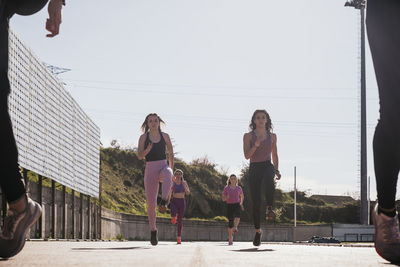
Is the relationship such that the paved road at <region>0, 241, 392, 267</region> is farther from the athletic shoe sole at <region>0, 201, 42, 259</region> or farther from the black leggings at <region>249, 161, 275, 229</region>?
the black leggings at <region>249, 161, 275, 229</region>

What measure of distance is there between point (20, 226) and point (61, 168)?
1006 inches

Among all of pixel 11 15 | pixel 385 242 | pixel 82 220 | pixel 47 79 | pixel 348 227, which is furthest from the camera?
pixel 348 227

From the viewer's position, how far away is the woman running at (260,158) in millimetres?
9805

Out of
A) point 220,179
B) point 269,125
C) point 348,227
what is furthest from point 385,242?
point 220,179

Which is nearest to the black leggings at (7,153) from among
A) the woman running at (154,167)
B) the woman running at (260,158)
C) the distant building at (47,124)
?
the woman running at (260,158)

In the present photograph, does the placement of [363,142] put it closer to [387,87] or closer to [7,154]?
[387,87]

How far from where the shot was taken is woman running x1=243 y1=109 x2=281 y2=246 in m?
9.80

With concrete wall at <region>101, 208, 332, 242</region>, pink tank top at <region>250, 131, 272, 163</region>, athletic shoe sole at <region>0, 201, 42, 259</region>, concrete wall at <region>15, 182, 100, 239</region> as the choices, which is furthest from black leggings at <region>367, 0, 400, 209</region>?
concrete wall at <region>101, 208, 332, 242</region>

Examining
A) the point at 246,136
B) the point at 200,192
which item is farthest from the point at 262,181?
the point at 200,192

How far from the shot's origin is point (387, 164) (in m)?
3.78

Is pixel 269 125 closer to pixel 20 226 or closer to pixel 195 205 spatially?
pixel 20 226

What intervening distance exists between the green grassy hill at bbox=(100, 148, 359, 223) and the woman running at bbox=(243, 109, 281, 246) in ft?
157

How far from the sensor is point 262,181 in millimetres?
9828

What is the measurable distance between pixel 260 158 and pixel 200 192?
5749cm
